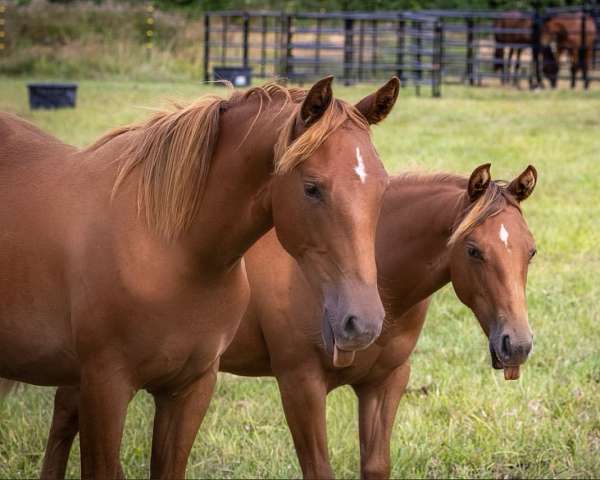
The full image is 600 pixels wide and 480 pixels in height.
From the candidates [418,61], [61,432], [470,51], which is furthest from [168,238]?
[470,51]

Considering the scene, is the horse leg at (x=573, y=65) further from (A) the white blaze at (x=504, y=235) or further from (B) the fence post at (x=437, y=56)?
(A) the white blaze at (x=504, y=235)

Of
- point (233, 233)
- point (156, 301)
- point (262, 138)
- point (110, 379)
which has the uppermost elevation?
point (262, 138)

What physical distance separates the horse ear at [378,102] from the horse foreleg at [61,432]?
173 cm

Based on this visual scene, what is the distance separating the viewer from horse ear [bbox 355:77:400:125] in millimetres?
2627

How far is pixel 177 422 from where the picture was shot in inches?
120

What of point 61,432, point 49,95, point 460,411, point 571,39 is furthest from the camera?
point 571,39

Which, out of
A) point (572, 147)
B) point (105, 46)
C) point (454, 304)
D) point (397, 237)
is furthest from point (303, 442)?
point (105, 46)

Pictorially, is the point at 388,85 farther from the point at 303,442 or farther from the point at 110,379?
the point at 303,442

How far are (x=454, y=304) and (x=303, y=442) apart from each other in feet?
9.51

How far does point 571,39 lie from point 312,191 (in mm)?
18079

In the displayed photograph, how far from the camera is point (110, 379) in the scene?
2.80 meters

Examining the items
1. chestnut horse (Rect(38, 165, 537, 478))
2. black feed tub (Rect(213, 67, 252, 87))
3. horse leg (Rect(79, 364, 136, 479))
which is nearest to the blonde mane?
horse leg (Rect(79, 364, 136, 479))

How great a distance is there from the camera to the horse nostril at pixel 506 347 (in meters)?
3.32

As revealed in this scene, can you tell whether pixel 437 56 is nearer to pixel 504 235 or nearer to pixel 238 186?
pixel 504 235
